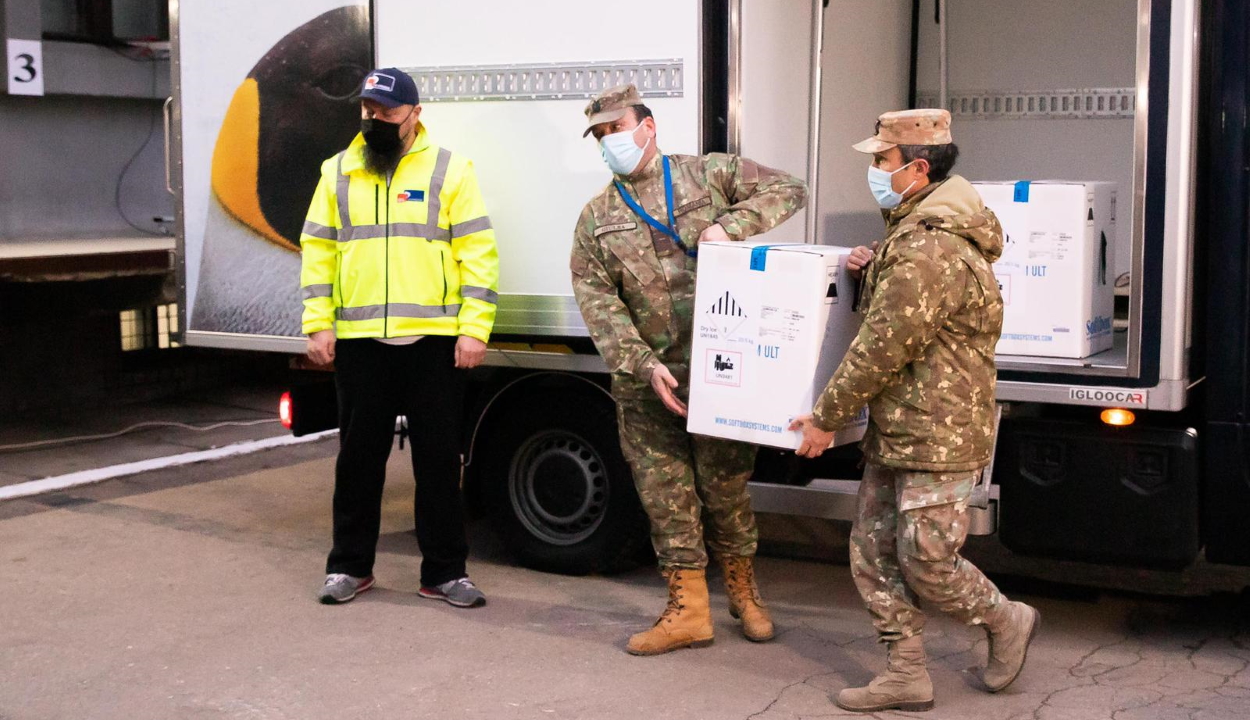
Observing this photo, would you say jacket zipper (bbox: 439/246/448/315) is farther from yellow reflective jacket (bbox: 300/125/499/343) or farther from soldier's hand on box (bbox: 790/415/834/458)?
soldier's hand on box (bbox: 790/415/834/458)

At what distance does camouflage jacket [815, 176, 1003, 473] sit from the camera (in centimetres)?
415

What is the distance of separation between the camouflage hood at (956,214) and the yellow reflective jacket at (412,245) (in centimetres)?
172

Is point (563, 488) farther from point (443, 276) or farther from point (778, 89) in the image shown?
point (778, 89)

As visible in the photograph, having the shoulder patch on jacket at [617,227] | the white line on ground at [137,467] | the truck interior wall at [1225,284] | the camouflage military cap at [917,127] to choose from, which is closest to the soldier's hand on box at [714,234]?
the shoulder patch on jacket at [617,227]

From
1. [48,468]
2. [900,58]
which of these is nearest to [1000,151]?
[900,58]

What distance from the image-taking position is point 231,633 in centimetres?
536

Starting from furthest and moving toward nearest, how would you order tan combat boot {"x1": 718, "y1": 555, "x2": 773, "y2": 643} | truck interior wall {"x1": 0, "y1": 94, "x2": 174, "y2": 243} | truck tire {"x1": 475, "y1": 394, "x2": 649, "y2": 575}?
truck interior wall {"x1": 0, "y1": 94, "x2": 174, "y2": 243} < truck tire {"x1": 475, "y1": 394, "x2": 649, "y2": 575} < tan combat boot {"x1": 718, "y1": 555, "x2": 773, "y2": 643}

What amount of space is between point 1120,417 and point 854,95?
1943 mm

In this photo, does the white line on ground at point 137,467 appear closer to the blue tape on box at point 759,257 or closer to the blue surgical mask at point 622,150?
the blue surgical mask at point 622,150

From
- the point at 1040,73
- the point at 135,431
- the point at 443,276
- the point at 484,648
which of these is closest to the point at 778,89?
the point at 443,276

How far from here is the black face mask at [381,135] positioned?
5363 millimetres

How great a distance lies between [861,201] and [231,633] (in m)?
3.07

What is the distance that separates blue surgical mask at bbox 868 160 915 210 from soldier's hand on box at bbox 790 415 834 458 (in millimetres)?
680

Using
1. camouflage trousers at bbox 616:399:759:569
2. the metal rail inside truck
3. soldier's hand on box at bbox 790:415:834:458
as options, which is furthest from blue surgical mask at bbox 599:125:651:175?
soldier's hand on box at bbox 790:415:834:458
